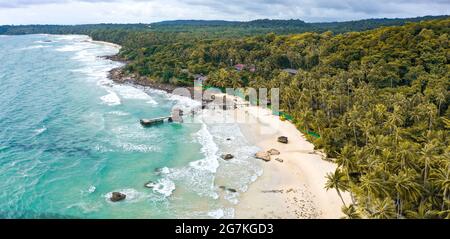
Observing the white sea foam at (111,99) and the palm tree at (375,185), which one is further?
the white sea foam at (111,99)

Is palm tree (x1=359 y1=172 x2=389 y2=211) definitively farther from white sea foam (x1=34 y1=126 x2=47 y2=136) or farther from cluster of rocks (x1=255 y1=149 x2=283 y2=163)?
white sea foam (x1=34 y1=126 x2=47 y2=136)

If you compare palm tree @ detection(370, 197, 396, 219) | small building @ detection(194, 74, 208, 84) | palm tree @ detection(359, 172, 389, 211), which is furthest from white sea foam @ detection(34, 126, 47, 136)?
palm tree @ detection(370, 197, 396, 219)

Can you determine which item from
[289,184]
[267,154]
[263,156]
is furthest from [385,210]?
[267,154]

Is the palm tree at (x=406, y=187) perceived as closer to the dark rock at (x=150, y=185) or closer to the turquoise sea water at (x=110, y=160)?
the turquoise sea water at (x=110, y=160)

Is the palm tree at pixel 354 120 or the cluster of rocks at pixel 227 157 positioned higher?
the palm tree at pixel 354 120

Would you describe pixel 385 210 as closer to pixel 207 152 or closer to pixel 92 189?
pixel 207 152

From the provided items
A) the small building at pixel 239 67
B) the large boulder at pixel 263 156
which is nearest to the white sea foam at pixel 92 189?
the large boulder at pixel 263 156
